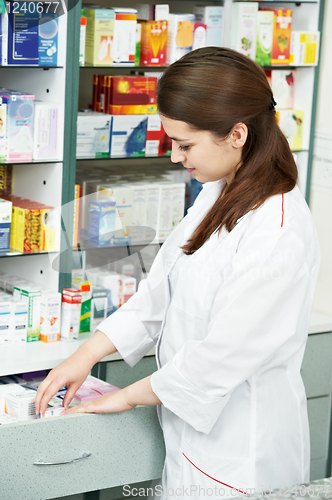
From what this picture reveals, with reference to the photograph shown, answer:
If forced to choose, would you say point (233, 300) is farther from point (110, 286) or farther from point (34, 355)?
point (110, 286)

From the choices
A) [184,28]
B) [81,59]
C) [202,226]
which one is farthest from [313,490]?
[184,28]

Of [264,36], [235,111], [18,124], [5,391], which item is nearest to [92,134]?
[18,124]

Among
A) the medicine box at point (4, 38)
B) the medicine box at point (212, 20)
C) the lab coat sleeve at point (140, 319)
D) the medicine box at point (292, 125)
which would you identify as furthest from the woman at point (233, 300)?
the medicine box at point (292, 125)

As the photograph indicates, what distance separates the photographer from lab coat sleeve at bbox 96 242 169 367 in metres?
1.87

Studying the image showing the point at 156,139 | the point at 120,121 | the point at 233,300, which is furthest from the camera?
the point at 156,139

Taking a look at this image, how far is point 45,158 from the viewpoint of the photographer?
98.9 inches

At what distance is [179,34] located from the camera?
2779 mm

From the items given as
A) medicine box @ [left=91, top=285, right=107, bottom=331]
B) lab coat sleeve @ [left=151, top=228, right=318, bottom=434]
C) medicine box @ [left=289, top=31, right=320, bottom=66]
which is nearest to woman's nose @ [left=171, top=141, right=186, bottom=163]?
lab coat sleeve @ [left=151, top=228, right=318, bottom=434]

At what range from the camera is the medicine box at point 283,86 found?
312 cm

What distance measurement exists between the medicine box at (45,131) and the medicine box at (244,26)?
2.97 feet

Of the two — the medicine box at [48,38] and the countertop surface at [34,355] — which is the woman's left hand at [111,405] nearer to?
the countertop surface at [34,355]

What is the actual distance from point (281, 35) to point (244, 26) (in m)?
0.23

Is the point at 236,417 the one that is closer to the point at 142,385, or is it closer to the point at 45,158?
the point at 142,385

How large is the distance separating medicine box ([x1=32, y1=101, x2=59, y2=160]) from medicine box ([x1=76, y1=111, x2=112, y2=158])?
5.6 inches
